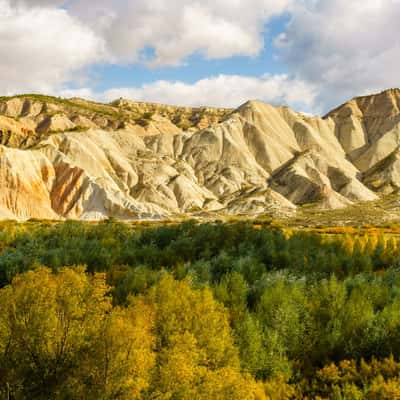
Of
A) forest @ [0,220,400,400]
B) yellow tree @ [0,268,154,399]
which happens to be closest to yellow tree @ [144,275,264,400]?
forest @ [0,220,400,400]

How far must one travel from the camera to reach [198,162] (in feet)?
362

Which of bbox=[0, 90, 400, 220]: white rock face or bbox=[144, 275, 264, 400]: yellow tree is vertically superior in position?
bbox=[0, 90, 400, 220]: white rock face

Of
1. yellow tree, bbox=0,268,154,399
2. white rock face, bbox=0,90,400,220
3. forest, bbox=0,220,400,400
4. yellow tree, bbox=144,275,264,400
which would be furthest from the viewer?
white rock face, bbox=0,90,400,220

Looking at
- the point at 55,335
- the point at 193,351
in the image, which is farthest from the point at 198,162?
the point at 193,351

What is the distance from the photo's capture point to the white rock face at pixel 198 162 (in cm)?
7450

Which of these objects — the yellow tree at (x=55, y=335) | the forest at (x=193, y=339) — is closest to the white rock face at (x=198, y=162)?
the forest at (x=193, y=339)

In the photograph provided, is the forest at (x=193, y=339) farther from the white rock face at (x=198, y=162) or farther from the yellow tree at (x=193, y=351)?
the white rock face at (x=198, y=162)

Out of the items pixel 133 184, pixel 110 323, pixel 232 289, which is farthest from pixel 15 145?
pixel 110 323

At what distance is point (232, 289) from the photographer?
17.5 metres

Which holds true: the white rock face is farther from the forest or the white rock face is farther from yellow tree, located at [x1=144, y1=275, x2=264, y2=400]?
yellow tree, located at [x1=144, y1=275, x2=264, y2=400]

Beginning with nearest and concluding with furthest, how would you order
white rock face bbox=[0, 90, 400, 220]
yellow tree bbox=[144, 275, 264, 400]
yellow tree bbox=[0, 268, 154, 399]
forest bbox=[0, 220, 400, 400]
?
1. yellow tree bbox=[144, 275, 264, 400]
2. forest bbox=[0, 220, 400, 400]
3. yellow tree bbox=[0, 268, 154, 399]
4. white rock face bbox=[0, 90, 400, 220]

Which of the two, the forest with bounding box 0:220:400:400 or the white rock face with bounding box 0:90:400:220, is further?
the white rock face with bounding box 0:90:400:220

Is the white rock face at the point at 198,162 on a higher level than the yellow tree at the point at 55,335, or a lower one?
Result: higher

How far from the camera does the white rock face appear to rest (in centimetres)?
7450
